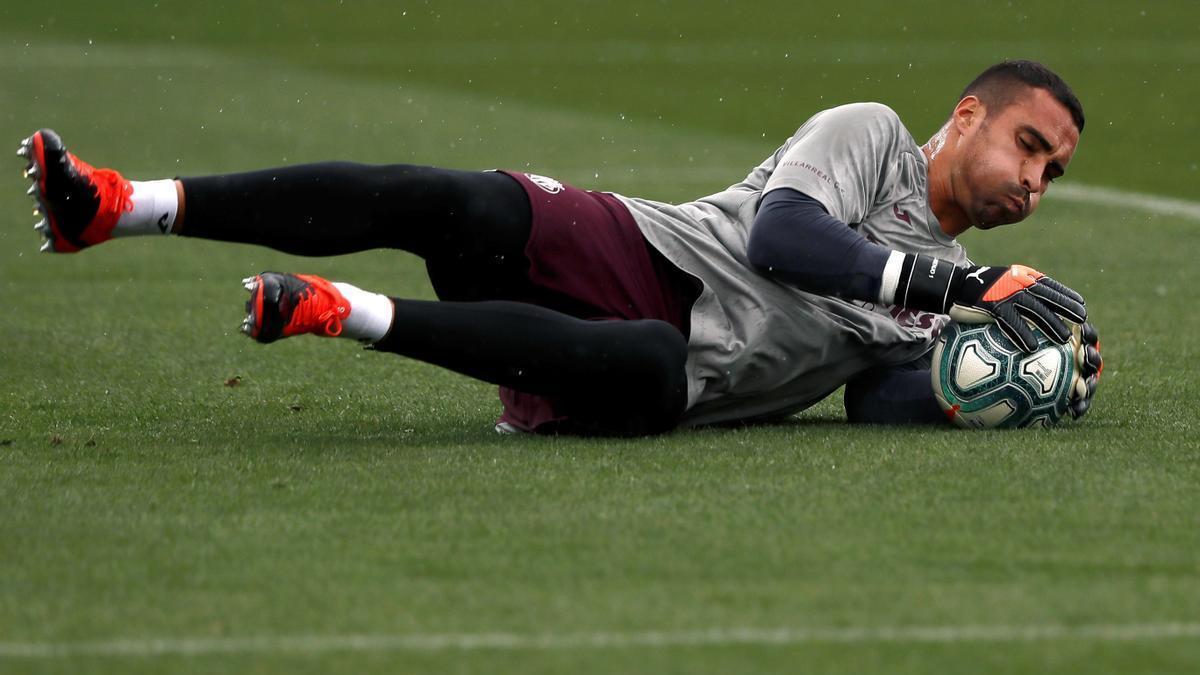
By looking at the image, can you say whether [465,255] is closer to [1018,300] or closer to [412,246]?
[412,246]

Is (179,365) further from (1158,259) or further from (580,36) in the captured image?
(580,36)

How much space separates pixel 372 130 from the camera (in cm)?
1728

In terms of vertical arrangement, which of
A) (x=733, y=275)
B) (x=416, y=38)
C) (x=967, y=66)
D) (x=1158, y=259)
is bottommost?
(x=416, y=38)

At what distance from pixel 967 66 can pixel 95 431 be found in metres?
20.1

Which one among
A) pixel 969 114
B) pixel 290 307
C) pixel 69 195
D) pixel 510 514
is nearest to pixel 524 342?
pixel 290 307

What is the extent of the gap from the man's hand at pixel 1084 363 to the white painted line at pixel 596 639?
73.1 inches

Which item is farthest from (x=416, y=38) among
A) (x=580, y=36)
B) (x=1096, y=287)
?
(x=1096, y=287)

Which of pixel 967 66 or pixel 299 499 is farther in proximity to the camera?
pixel 967 66

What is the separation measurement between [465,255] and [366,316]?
0.47 meters

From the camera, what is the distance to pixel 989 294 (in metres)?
4.65

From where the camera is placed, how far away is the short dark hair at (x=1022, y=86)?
15.9 feet

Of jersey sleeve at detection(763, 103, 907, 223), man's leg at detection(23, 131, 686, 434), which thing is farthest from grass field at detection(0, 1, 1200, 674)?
jersey sleeve at detection(763, 103, 907, 223)

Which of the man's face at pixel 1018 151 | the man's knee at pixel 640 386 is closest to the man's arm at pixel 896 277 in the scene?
the man's face at pixel 1018 151

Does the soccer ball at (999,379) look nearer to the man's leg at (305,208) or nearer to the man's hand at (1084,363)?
the man's hand at (1084,363)
